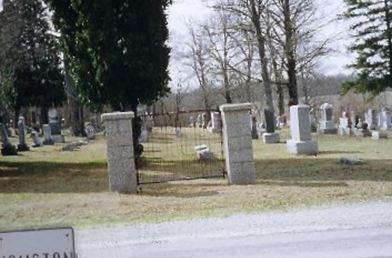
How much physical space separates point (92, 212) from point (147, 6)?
9030 mm

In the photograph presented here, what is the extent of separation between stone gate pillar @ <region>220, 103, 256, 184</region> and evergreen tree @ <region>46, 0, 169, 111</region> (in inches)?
205

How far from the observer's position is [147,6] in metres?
18.0

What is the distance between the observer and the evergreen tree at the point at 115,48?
17.6m

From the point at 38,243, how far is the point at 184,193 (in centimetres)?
983

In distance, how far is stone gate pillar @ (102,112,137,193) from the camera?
1286 cm

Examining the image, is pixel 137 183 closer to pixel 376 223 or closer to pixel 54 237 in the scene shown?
pixel 376 223

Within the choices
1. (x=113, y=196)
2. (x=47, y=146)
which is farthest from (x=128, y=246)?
(x=47, y=146)

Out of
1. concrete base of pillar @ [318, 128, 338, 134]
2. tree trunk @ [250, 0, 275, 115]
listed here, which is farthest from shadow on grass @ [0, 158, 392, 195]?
tree trunk @ [250, 0, 275, 115]

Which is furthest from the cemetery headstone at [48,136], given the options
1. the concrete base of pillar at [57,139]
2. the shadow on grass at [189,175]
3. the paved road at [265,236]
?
the paved road at [265,236]

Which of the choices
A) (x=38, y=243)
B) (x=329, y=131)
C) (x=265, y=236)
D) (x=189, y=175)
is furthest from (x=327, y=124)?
(x=38, y=243)

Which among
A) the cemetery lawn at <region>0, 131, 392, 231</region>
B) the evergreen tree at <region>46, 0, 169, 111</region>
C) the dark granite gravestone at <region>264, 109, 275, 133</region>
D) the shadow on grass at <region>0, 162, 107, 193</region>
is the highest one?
the evergreen tree at <region>46, 0, 169, 111</region>

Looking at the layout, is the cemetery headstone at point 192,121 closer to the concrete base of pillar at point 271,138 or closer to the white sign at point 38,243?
the concrete base of pillar at point 271,138

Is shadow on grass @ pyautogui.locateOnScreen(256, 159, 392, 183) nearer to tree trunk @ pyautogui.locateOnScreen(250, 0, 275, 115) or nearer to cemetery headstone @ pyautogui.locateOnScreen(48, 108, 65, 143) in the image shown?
tree trunk @ pyautogui.locateOnScreen(250, 0, 275, 115)

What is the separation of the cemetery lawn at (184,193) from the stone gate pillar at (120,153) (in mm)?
332
